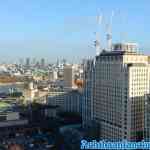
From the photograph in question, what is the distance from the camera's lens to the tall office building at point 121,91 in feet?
53.0

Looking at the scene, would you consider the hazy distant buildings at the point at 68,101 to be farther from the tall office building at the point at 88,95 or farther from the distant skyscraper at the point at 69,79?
the tall office building at the point at 88,95

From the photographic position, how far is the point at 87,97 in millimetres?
19531

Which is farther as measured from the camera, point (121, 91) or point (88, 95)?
point (88, 95)

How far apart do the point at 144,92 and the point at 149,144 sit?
285 cm

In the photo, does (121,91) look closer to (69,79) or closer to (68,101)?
(68,101)

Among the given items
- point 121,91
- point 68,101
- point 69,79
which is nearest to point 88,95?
point 121,91

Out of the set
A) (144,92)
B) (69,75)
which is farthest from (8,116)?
(69,75)

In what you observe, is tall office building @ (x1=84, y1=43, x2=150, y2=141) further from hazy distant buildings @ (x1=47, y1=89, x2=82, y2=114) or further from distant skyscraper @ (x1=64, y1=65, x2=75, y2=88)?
distant skyscraper @ (x1=64, y1=65, x2=75, y2=88)

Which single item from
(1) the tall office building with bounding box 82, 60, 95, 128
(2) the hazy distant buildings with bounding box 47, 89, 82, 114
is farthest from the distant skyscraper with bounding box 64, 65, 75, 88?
(1) the tall office building with bounding box 82, 60, 95, 128

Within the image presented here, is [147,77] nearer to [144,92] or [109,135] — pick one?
[144,92]

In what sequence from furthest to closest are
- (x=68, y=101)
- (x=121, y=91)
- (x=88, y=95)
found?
1. (x=68, y=101)
2. (x=88, y=95)
3. (x=121, y=91)

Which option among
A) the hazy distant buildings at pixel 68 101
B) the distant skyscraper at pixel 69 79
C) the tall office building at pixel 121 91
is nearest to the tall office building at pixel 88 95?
the tall office building at pixel 121 91

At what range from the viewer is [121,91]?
648 inches

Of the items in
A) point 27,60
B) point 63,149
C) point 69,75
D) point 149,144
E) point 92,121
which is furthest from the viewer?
point 27,60
